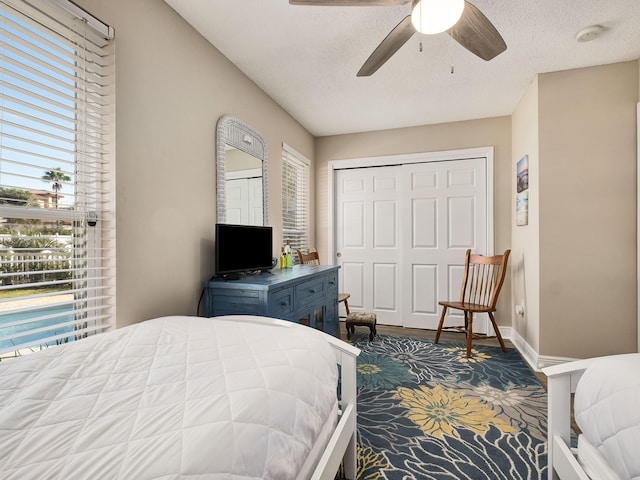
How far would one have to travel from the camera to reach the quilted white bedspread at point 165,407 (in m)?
0.65

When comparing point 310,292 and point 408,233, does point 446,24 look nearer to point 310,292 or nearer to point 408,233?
point 310,292

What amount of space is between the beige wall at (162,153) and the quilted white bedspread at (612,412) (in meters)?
2.04

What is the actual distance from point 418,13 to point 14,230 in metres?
2.04

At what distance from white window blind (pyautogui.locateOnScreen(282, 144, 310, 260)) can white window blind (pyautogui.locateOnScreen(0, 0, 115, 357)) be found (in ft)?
6.90

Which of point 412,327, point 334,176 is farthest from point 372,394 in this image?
point 334,176

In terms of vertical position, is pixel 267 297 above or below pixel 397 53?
below

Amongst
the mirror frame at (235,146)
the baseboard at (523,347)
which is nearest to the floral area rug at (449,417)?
the baseboard at (523,347)

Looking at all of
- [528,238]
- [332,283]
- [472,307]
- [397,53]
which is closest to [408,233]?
[472,307]

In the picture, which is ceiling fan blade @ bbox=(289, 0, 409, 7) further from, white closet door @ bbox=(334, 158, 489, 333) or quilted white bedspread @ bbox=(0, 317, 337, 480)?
white closet door @ bbox=(334, 158, 489, 333)

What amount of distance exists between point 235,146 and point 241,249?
876 mm

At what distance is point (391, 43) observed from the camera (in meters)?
1.89

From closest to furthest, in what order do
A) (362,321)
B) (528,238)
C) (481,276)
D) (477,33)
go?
(477,33), (528,238), (362,321), (481,276)

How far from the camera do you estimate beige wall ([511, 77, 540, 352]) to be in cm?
295

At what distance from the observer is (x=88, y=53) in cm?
166
